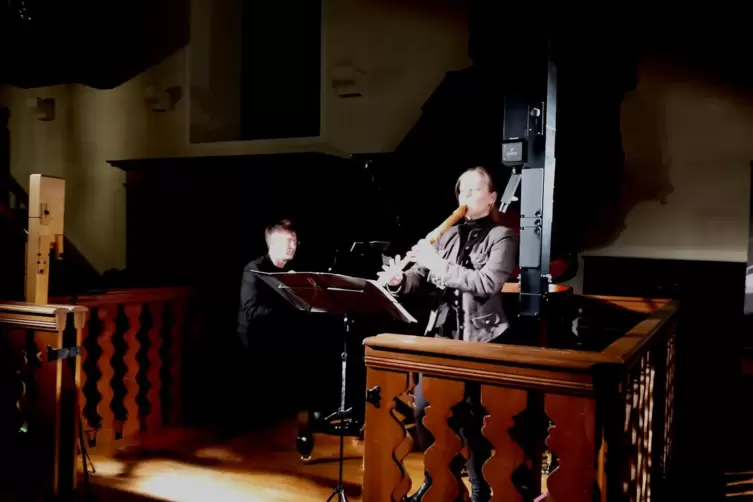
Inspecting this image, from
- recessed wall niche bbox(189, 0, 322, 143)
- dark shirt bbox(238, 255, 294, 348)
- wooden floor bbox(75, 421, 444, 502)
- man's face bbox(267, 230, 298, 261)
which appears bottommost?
wooden floor bbox(75, 421, 444, 502)

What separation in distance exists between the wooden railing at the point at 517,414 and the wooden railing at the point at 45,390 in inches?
70.3

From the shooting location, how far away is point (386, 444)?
2.37 meters

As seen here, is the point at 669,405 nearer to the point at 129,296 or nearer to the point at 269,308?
the point at 269,308

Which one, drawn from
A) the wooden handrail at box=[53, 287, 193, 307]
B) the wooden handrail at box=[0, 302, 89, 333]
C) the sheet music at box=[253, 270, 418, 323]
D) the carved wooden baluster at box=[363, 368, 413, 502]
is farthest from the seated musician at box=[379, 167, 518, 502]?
the wooden handrail at box=[53, 287, 193, 307]

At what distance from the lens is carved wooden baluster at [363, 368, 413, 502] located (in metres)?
2.35

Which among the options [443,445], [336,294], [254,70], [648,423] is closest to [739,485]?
[648,423]

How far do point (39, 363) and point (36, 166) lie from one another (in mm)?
5351

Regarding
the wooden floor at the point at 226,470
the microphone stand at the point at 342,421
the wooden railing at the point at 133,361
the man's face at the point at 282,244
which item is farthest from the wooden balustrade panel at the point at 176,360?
the microphone stand at the point at 342,421

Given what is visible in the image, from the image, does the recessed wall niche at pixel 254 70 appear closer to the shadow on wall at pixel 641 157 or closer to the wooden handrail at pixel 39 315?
the shadow on wall at pixel 641 157

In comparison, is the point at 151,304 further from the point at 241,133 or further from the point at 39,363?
the point at 241,133

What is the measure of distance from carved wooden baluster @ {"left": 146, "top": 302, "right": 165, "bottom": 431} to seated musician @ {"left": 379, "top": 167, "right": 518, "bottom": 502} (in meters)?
2.07

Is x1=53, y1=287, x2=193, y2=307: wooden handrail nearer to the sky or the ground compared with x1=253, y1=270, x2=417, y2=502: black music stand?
nearer to the ground

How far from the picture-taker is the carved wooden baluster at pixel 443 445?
2.27m

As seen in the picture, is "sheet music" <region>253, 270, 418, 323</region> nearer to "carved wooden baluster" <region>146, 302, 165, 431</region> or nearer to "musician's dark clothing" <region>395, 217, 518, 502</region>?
"musician's dark clothing" <region>395, 217, 518, 502</region>
